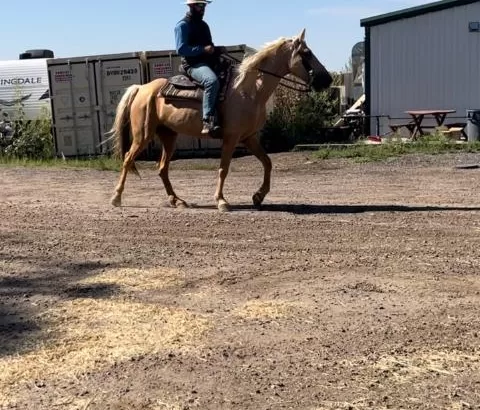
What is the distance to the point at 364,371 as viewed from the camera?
170 inches

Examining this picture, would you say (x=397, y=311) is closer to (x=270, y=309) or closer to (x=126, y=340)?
(x=270, y=309)

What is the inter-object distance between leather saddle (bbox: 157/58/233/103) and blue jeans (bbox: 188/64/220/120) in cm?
10

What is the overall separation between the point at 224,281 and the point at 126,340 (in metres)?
1.55

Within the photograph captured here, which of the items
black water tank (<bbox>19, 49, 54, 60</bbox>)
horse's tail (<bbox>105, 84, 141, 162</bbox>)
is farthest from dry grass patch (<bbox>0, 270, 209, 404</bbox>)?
black water tank (<bbox>19, 49, 54, 60</bbox>)

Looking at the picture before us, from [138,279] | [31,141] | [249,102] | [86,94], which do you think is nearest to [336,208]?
[249,102]

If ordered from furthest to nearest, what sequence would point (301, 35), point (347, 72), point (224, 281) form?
point (347, 72) < point (301, 35) < point (224, 281)

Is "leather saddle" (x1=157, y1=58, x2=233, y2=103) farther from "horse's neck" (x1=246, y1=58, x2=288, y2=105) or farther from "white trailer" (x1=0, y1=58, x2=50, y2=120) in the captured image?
"white trailer" (x1=0, y1=58, x2=50, y2=120)

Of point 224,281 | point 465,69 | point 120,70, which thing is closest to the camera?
point 224,281

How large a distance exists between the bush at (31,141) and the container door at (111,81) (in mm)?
1709

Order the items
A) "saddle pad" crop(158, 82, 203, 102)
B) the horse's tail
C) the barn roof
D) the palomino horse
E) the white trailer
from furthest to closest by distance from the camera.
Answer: the white trailer
the barn roof
the horse's tail
"saddle pad" crop(158, 82, 203, 102)
the palomino horse

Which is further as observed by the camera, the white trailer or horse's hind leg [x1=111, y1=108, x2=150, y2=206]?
the white trailer

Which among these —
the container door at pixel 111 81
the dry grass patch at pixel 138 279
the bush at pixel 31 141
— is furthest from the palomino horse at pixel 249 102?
the bush at pixel 31 141

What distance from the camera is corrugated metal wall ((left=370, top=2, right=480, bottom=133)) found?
68.5ft

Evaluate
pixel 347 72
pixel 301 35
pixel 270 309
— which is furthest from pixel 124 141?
pixel 347 72
